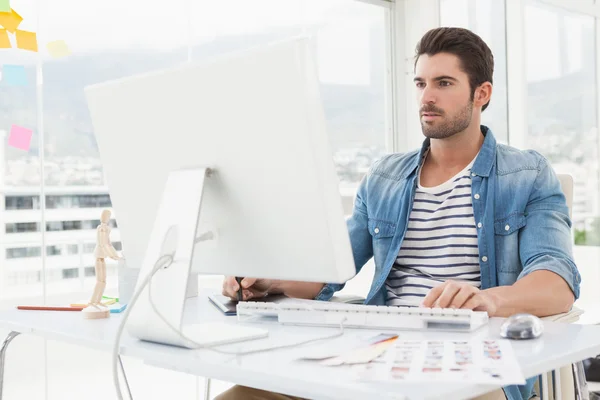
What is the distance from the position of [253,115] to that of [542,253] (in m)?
0.88

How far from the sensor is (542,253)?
1.68 meters

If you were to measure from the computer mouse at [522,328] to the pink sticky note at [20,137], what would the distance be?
A: 7.71ft

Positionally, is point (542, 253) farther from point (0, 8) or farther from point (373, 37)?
point (373, 37)

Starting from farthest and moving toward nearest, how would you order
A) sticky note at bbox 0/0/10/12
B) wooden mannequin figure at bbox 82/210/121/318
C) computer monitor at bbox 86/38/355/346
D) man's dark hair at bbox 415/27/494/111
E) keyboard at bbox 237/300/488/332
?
sticky note at bbox 0/0/10/12
man's dark hair at bbox 415/27/494/111
wooden mannequin figure at bbox 82/210/121/318
keyboard at bbox 237/300/488/332
computer monitor at bbox 86/38/355/346

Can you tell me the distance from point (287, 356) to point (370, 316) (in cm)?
27

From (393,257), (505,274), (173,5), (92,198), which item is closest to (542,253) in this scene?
(505,274)

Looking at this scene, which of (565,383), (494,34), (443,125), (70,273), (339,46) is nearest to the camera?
(565,383)

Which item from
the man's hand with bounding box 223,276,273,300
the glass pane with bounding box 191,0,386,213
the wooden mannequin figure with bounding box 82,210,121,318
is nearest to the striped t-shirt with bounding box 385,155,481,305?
the man's hand with bounding box 223,276,273,300

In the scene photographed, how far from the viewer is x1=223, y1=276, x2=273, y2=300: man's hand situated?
1627 mm

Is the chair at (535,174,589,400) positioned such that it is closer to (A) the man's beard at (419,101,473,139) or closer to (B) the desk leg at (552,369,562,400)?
(B) the desk leg at (552,369,562,400)

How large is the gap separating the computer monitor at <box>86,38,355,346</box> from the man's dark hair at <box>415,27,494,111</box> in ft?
3.17

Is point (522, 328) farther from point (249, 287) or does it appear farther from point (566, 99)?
point (566, 99)

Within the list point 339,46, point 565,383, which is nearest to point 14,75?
point 339,46

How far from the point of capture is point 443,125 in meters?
1.94
